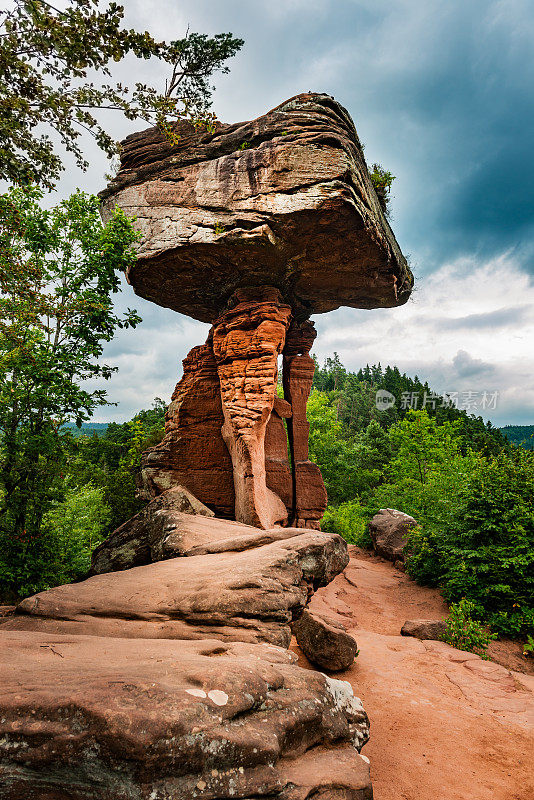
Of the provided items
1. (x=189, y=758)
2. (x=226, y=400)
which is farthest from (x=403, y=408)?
(x=189, y=758)

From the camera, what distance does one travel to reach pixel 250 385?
1030cm

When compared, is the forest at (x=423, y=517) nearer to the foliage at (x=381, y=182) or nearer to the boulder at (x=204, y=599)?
the boulder at (x=204, y=599)

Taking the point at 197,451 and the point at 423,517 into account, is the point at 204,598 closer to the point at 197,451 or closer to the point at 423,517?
the point at 197,451

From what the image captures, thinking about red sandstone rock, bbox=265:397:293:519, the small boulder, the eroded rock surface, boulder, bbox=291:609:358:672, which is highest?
red sandstone rock, bbox=265:397:293:519

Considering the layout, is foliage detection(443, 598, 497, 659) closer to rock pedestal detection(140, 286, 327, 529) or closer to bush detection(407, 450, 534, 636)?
bush detection(407, 450, 534, 636)

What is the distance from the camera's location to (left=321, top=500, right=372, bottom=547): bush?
20.8 metres

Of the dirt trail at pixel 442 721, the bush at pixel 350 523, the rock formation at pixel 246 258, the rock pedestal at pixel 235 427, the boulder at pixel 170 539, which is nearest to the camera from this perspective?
the dirt trail at pixel 442 721

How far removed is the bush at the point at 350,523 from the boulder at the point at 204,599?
16192 mm

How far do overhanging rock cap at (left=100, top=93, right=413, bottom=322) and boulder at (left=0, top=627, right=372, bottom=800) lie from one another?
877 cm

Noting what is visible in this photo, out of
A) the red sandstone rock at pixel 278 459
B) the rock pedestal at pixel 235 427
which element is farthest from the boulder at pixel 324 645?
the red sandstone rock at pixel 278 459

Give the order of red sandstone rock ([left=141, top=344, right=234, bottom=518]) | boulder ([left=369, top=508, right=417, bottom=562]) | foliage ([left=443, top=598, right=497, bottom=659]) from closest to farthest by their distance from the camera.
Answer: foliage ([left=443, top=598, right=497, bottom=659])
red sandstone rock ([left=141, top=344, right=234, bottom=518])
boulder ([left=369, top=508, right=417, bottom=562])

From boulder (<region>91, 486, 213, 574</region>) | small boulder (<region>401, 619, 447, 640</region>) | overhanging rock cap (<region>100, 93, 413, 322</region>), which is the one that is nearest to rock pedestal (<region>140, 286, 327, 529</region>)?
overhanging rock cap (<region>100, 93, 413, 322</region>)

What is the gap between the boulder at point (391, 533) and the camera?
17.6m

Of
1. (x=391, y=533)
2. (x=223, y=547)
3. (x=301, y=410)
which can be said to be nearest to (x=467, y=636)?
(x=223, y=547)
